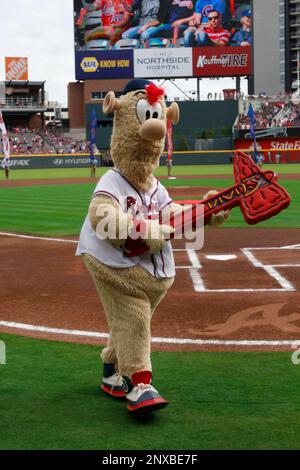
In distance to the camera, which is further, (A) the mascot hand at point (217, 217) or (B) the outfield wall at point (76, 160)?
(B) the outfield wall at point (76, 160)

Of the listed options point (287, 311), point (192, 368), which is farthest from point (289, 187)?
point (192, 368)

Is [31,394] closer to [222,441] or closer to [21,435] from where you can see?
[21,435]

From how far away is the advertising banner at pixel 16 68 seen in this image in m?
85.1

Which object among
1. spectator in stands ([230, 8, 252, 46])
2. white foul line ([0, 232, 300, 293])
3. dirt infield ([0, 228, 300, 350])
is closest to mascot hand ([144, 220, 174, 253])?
dirt infield ([0, 228, 300, 350])

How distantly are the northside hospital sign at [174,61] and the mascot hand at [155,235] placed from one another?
63468 mm

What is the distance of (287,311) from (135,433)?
135 inches

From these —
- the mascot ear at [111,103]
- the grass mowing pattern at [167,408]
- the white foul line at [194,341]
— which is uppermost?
the mascot ear at [111,103]

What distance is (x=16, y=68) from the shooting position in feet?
281

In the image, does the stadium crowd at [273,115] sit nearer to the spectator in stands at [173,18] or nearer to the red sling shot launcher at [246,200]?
the spectator in stands at [173,18]

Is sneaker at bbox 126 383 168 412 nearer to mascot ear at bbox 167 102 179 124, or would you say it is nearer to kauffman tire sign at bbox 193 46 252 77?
mascot ear at bbox 167 102 179 124

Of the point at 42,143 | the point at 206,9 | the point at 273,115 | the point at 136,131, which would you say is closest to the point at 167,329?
the point at 136,131

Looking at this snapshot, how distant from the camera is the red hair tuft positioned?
4758 mm

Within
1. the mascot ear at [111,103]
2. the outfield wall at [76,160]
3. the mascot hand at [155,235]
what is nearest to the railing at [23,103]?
the outfield wall at [76,160]
